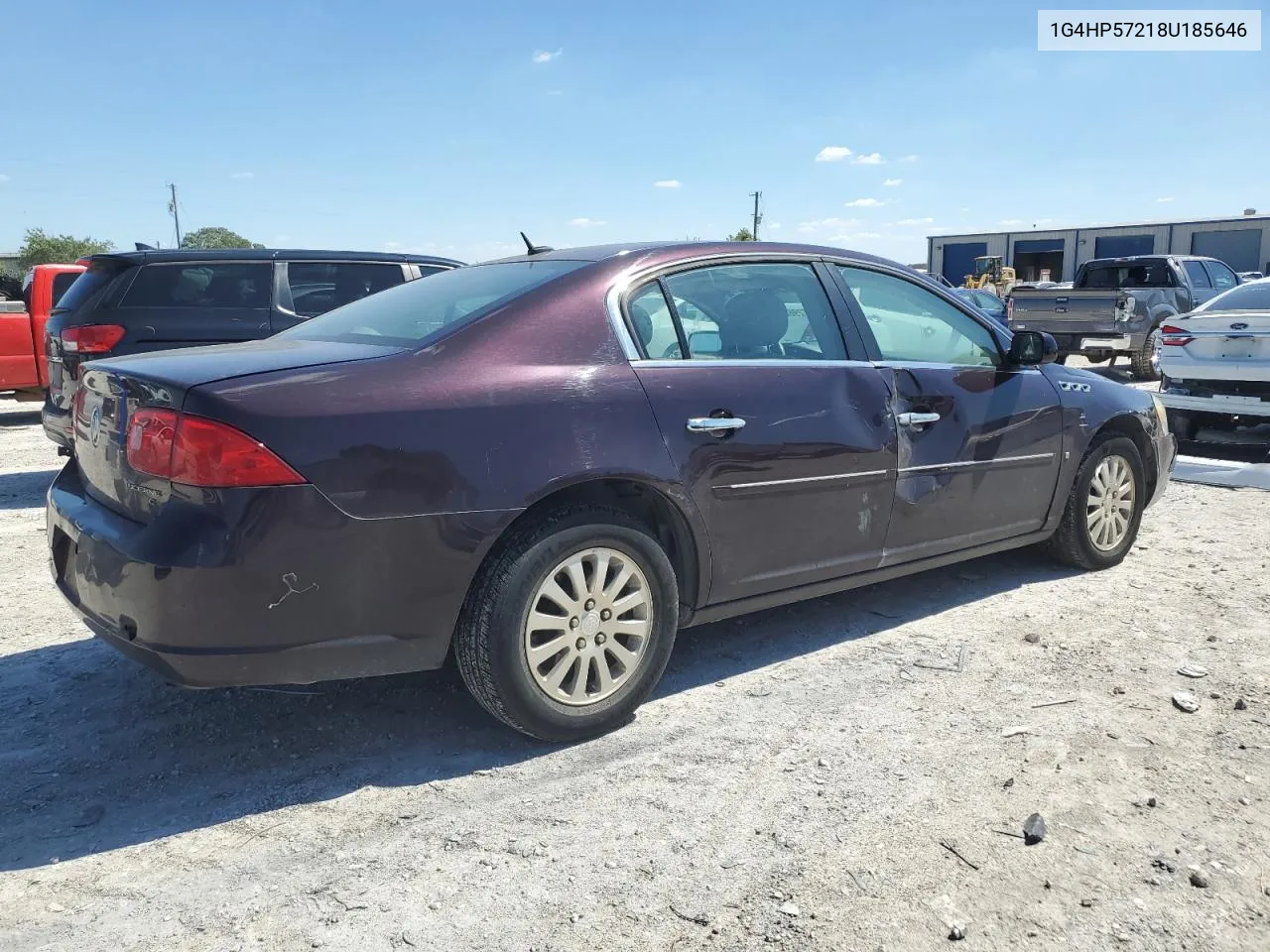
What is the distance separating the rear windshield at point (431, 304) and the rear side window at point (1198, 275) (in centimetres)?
1503

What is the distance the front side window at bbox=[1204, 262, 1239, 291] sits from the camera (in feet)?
53.5

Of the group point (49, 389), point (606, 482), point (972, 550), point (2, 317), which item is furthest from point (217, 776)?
point (2, 317)

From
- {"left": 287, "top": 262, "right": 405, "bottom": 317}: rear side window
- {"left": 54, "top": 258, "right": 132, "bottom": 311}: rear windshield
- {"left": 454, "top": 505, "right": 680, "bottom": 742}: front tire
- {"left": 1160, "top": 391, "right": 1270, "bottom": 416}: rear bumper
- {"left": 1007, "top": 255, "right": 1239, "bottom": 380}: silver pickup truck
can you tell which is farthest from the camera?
{"left": 1007, "top": 255, "right": 1239, "bottom": 380}: silver pickup truck

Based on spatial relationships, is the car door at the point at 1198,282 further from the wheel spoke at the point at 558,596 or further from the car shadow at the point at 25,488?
the car shadow at the point at 25,488

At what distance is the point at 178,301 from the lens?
7.17 meters

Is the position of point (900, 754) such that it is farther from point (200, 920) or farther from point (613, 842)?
point (200, 920)

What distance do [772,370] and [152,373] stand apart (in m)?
2.06

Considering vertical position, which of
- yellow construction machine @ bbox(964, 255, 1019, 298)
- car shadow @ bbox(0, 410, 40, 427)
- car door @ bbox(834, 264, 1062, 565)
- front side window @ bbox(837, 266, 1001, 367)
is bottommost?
car shadow @ bbox(0, 410, 40, 427)

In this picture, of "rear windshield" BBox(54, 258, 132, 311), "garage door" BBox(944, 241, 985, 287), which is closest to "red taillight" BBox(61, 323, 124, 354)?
"rear windshield" BBox(54, 258, 132, 311)

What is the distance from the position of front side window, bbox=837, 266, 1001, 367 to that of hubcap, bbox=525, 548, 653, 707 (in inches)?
62.6

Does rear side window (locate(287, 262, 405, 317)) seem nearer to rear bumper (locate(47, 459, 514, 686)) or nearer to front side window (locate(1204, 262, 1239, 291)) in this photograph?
rear bumper (locate(47, 459, 514, 686))

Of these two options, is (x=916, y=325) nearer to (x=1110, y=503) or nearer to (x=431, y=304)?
(x=1110, y=503)

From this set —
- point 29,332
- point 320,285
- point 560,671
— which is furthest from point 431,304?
point 29,332

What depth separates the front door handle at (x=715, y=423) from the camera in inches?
132
